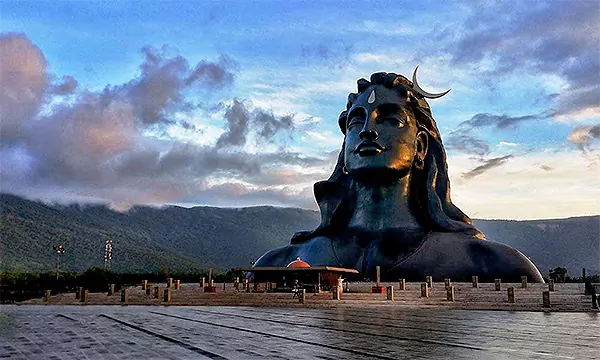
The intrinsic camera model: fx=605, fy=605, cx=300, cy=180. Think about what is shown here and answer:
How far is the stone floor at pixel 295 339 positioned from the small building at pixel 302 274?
13.9m

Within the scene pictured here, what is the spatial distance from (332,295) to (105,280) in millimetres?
24525

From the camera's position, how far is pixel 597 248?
16188 centimetres

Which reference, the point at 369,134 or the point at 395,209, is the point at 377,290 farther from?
the point at 369,134

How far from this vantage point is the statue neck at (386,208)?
3603 centimetres

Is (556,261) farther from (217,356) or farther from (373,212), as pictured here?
(217,356)

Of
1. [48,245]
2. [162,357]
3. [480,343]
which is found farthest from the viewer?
[48,245]

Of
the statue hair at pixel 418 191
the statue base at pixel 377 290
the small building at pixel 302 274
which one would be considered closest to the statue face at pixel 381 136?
the statue hair at pixel 418 191

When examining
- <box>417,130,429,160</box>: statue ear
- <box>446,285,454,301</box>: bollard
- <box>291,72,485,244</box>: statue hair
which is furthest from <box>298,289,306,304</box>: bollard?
<box>417,130,429,160</box>: statue ear

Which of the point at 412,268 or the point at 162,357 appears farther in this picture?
the point at 412,268

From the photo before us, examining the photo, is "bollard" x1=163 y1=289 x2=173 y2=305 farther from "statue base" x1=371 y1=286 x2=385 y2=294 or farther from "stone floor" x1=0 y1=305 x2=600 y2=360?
"stone floor" x1=0 y1=305 x2=600 y2=360

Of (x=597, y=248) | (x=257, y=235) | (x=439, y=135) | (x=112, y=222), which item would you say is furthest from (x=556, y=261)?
(x=439, y=135)

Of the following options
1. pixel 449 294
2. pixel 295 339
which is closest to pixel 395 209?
pixel 449 294

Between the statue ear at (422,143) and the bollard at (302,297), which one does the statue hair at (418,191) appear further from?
the bollard at (302,297)

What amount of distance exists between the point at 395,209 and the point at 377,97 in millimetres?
6851
